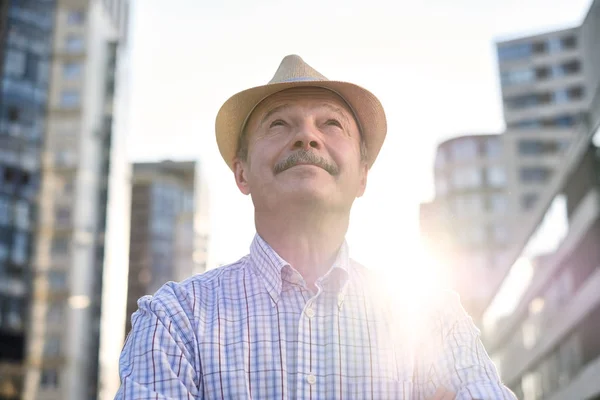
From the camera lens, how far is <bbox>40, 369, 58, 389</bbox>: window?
200 feet

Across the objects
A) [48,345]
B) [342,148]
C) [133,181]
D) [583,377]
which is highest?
[133,181]

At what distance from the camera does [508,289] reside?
50.2 metres

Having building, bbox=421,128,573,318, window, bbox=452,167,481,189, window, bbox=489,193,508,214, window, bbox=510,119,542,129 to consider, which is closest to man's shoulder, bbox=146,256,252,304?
building, bbox=421,128,573,318

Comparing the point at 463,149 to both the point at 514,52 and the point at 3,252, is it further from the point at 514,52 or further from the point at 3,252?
the point at 3,252

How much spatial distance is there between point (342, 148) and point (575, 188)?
3082 cm

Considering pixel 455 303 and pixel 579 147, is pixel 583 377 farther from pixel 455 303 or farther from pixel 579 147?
pixel 455 303

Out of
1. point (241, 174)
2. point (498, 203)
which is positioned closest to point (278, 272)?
point (241, 174)

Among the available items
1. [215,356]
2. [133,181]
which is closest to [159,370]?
[215,356]

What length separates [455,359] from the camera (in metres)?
2.77

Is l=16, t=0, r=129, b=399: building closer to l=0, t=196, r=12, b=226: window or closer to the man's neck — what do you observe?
l=0, t=196, r=12, b=226: window

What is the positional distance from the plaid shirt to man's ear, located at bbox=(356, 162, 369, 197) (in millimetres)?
458

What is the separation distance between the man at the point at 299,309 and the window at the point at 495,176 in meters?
90.6

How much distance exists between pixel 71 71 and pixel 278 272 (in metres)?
68.6

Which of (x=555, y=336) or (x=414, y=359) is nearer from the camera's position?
(x=414, y=359)
